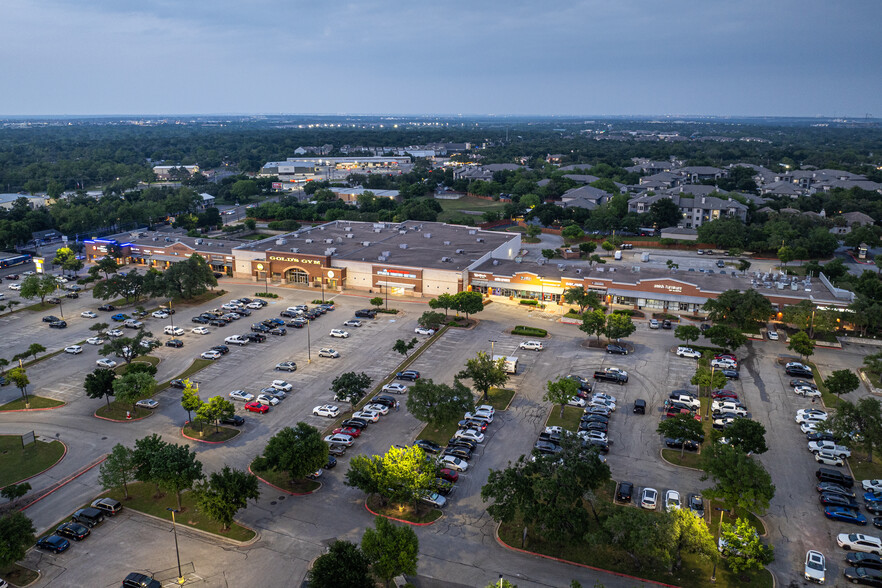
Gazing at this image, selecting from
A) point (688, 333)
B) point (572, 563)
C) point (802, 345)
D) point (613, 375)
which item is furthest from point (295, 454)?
point (802, 345)

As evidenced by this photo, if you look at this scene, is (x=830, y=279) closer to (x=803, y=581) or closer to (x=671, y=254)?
(x=671, y=254)

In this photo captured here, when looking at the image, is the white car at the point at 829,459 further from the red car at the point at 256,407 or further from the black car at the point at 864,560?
the red car at the point at 256,407

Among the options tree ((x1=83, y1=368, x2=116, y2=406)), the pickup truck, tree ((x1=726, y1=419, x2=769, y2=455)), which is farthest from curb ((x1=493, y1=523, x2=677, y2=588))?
tree ((x1=83, y1=368, x2=116, y2=406))

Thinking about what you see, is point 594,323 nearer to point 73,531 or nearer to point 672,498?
point 672,498

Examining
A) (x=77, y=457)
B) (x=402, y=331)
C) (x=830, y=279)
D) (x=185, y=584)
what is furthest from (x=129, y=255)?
(x=830, y=279)

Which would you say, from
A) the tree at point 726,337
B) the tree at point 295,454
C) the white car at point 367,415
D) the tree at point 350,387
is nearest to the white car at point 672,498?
the tree at point 295,454

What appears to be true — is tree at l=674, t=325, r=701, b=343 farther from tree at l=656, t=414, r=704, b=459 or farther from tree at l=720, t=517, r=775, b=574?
tree at l=720, t=517, r=775, b=574
